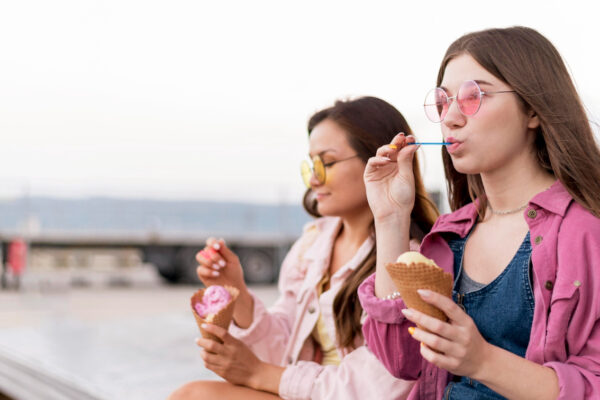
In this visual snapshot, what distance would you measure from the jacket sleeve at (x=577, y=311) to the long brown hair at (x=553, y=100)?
0.37 feet

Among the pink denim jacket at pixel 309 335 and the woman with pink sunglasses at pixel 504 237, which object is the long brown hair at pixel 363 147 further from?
the woman with pink sunglasses at pixel 504 237

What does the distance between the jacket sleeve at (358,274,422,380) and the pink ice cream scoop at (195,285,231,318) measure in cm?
65

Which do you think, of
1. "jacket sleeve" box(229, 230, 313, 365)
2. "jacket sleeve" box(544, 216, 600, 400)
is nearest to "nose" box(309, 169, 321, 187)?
"jacket sleeve" box(229, 230, 313, 365)

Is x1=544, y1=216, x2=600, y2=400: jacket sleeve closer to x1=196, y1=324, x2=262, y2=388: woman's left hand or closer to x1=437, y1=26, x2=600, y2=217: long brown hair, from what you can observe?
x1=437, y1=26, x2=600, y2=217: long brown hair

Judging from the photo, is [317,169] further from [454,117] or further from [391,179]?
[454,117]

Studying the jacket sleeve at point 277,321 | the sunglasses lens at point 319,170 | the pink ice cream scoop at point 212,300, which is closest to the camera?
the pink ice cream scoop at point 212,300

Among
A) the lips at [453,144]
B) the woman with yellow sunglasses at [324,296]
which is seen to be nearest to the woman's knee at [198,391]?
the woman with yellow sunglasses at [324,296]

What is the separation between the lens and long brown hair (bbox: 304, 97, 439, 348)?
2254 mm

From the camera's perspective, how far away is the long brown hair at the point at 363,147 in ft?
7.39

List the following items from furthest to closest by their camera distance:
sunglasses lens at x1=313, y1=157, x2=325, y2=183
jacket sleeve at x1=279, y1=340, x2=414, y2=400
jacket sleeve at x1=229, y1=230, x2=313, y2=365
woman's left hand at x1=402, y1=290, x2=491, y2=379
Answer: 1. jacket sleeve at x1=229, y1=230, x2=313, y2=365
2. sunglasses lens at x1=313, y1=157, x2=325, y2=183
3. jacket sleeve at x1=279, y1=340, x2=414, y2=400
4. woman's left hand at x1=402, y1=290, x2=491, y2=379

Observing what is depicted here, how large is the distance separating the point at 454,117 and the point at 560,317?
52 centimetres

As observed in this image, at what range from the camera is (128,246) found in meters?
13.6

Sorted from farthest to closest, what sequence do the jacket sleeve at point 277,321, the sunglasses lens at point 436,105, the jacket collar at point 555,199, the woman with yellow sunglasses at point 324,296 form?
1. the jacket sleeve at point 277,321
2. the woman with yellow sunglasses at point 324,296
3. the sunglasses lens at point 436,105
4. the jacket collar at point 555,199

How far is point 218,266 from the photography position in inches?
99.3
